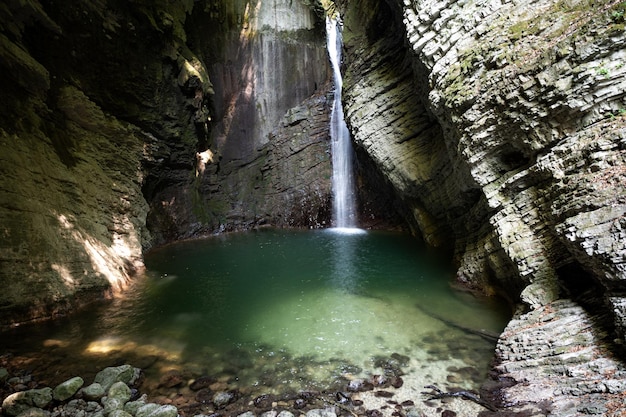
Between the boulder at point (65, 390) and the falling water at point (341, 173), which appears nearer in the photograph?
the boulder at point (65, 390)

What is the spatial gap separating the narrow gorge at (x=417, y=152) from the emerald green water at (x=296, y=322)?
875mm

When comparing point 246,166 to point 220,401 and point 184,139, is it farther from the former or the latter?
point 220,401

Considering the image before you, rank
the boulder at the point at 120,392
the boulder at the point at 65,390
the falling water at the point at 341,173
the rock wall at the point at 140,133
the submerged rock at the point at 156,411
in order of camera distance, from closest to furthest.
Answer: the submerged rock at the point at 156,411 → the boulder at the point at 65,390 → the boulder at the point at 120,392 → the rock wall at the point at 140,133 → the falling water at the point at 341,173

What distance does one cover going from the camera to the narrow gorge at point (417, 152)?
18.7 ft

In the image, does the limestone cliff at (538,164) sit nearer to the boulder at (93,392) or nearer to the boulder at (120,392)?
the boulder at (120,392)

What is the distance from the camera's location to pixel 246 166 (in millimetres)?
24547

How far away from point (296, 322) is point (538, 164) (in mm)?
6587

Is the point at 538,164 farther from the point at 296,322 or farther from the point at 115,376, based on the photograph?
the point at 115,376

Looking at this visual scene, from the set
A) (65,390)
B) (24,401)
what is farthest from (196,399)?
(24,401)

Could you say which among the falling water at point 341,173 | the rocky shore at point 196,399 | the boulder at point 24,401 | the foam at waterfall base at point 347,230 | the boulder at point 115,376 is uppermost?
the falling water at point 341,173

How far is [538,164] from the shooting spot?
730 centimetres

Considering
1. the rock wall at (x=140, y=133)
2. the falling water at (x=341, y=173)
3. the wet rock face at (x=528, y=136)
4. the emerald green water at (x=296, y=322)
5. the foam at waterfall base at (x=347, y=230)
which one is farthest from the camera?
the falling water at (x=341, y=173)

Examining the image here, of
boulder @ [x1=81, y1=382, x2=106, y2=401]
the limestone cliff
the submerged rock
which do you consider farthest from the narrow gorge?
the submerged rock

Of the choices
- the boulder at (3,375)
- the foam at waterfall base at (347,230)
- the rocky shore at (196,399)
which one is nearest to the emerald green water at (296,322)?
the rocky shore at (196,399)
